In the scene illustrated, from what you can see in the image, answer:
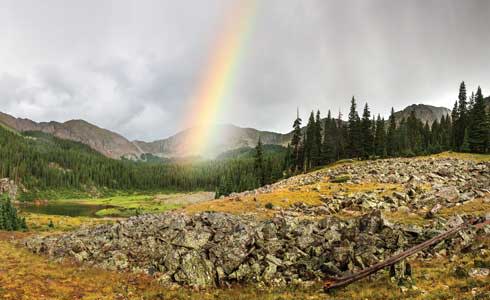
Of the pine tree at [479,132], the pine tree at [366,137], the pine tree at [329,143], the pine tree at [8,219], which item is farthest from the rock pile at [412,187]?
the pine tree at [8,219]

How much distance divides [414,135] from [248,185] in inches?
3008

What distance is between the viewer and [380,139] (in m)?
106

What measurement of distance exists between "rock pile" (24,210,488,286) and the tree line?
8525 centimetres

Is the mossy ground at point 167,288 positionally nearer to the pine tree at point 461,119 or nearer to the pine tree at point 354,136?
the pine tree at point 354,136

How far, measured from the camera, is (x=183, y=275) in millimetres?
22234

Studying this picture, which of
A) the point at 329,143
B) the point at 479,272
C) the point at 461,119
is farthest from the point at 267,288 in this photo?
the point at 461,119

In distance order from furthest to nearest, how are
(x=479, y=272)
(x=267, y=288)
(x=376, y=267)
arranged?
(x=267, y=288), (x=376, y=267), (x=479, y=272)

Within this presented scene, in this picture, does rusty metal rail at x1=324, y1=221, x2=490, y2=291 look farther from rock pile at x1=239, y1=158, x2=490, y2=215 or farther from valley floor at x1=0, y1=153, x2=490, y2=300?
rock pile at x1=239, y1=158, x2=490, y2=215

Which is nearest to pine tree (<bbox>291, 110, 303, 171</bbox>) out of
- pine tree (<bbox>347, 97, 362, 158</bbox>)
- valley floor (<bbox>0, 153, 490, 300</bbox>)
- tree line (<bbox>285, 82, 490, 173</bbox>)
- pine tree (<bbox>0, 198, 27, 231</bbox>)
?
tree line (<bbox>285, 82, 490, 173</bbox>)

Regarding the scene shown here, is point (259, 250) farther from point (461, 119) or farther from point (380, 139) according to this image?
point (461, 119)

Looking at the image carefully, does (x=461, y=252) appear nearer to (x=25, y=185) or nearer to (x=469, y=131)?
(x=469, y=131)

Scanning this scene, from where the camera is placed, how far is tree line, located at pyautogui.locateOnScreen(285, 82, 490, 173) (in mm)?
89375

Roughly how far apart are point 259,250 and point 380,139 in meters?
95.8

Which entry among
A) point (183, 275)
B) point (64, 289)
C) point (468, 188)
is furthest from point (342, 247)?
point (468, 188)
